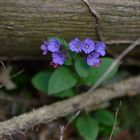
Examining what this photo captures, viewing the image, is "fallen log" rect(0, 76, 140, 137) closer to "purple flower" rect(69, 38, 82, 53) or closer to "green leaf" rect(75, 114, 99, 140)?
"green leaf" rect(75, 114, 99, 140)

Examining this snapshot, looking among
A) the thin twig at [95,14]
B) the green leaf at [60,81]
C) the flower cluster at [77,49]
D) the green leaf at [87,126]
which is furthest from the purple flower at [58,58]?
the green leaf at [87,126]

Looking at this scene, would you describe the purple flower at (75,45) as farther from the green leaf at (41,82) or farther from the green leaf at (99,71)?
the green leaf at (41,82)

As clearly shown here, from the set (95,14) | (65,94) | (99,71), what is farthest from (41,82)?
(95,14)

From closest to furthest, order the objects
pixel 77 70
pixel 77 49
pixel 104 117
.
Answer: pixel 77 49, pixel 77 70, pixel 104 117

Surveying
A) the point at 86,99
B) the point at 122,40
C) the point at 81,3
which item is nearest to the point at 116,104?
the point at 86,99

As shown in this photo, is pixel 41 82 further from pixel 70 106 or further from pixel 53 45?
pixel 53 45

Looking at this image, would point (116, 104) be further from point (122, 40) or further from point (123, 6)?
point (123, 6)

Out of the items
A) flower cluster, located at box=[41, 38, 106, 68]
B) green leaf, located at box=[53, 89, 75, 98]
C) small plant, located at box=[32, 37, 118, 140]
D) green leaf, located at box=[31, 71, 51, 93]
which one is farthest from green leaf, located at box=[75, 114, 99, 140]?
flower cluster, located at box=[41, 38, 106, 68]
